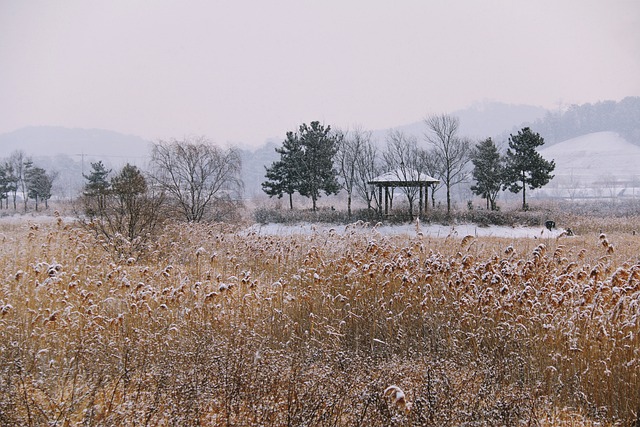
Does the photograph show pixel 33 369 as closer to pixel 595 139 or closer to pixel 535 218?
pixel 535 218

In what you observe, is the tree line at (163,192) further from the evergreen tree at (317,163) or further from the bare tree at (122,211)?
the evergreen tree at (317,163)

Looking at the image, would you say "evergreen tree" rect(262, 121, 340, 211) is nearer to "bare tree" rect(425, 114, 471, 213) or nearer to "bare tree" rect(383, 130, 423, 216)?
"bare tree" rect(383, 130, 423, 216)

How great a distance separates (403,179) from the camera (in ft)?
84.8

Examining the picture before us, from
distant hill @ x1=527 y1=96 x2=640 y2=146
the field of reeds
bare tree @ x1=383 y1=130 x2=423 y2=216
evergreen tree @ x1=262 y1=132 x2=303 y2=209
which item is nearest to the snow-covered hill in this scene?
distant hill @ x1=527 y1=96 x2=640 y2=146

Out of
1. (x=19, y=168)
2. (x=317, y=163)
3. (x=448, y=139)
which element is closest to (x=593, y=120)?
(x=448, y=139)

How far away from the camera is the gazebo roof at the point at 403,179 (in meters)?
24.3

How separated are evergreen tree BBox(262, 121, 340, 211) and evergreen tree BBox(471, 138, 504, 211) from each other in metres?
11.7

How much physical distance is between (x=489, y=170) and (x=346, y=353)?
31.1 metres

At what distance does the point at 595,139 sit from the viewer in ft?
296

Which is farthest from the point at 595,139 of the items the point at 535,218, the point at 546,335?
the point at 546,335

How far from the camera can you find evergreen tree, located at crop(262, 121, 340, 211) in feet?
102

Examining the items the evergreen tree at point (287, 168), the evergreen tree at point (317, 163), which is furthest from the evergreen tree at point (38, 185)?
the evergreen tree at point (317, 163)

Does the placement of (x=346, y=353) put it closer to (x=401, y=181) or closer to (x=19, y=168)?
(x=401, y=181)

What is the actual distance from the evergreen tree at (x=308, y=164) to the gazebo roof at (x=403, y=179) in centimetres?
625
